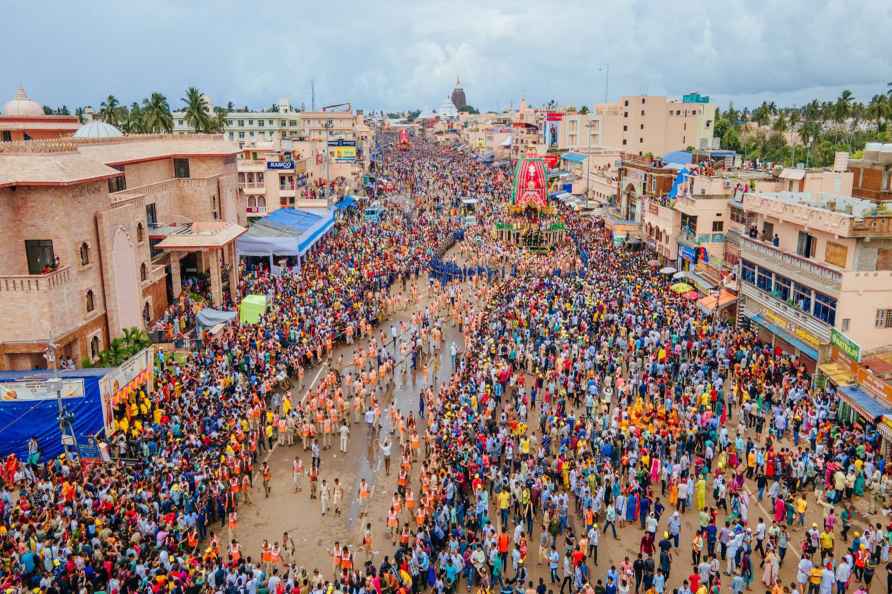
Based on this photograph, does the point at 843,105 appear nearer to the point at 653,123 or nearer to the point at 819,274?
the point at 653,123

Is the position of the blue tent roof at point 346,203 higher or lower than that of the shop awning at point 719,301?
higher

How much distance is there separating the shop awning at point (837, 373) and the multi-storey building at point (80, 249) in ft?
87.0

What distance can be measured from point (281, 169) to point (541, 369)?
33868mm

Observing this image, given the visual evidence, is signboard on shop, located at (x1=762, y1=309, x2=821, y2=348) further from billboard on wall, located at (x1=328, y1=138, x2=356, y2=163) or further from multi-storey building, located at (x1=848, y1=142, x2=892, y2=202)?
billboard on wall, located at (x1=328, y1=138, x2=356, y2=163)

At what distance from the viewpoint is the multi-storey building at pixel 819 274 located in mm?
25344

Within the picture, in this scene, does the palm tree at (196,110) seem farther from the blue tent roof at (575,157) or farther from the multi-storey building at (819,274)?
the multi-storey building at (819,274)

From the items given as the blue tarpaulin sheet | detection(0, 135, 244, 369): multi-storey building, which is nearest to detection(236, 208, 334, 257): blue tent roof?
detection(0, 135, 244, 369): multi-storey building

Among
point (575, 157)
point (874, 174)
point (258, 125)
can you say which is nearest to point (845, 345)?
point (874, 174)

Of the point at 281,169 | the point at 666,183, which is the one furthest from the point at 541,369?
the point at 281,169

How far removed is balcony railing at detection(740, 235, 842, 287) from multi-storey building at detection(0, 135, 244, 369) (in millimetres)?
25448

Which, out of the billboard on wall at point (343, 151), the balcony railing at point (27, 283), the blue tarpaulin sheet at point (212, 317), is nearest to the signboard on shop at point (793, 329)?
the blue tarpaulin sheet at point (212, 317)

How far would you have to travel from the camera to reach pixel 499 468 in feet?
66.2

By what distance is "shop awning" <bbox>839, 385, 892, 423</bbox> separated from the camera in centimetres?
2056

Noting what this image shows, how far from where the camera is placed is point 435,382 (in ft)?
93.0
